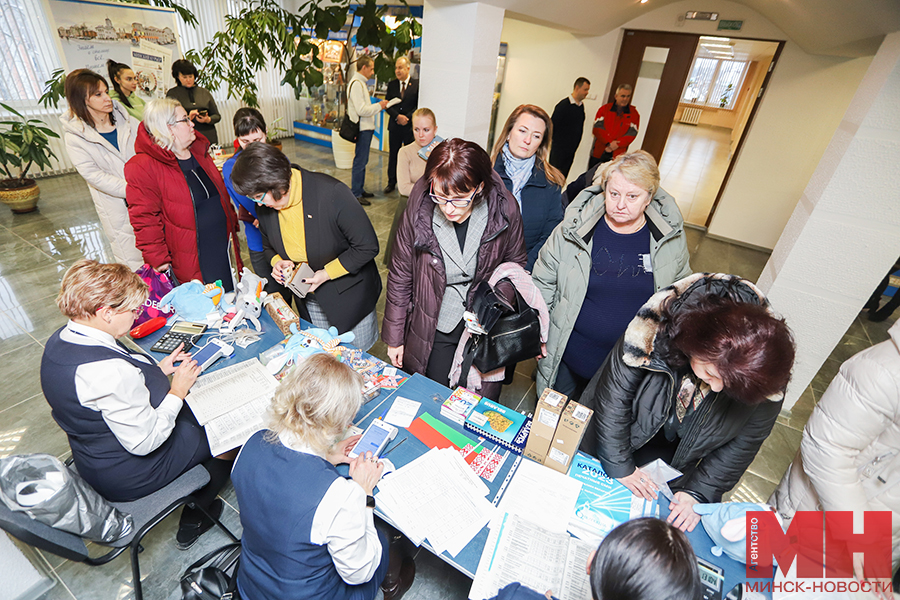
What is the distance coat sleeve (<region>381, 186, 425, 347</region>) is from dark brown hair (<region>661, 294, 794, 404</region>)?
1.27 m

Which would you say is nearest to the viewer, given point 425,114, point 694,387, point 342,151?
point 694,387

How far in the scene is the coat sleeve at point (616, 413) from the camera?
161 cm

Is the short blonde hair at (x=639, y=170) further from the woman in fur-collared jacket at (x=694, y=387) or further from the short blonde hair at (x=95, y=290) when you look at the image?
the short blonde hair at (x=95, y=290)

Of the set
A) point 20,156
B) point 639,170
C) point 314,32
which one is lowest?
point 20,156

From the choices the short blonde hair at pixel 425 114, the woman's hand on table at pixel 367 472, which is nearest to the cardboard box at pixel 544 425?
the woman's hand on table at pixel 367 472

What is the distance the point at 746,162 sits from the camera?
592cm

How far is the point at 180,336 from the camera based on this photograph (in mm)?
2270

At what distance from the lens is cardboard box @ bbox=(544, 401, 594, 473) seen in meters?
1.61

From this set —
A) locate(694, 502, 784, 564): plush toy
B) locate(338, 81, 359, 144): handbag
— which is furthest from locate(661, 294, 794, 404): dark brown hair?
locate(338, 81, 359, 144): handbag

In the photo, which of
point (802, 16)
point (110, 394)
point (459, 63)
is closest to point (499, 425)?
point (110, 394)

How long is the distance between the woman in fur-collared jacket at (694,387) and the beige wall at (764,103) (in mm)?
5677

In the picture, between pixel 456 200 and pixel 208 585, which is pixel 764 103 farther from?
pixel 208 585

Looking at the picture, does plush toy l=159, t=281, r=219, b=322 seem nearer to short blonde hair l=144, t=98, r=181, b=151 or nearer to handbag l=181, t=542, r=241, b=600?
short blonde hair l=144, t=98, r=181, b=151

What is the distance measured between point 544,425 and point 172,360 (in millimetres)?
1812
